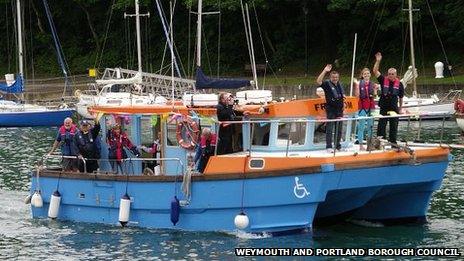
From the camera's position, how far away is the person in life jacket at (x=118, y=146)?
26.8 m

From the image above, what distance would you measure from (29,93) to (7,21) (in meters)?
17.2

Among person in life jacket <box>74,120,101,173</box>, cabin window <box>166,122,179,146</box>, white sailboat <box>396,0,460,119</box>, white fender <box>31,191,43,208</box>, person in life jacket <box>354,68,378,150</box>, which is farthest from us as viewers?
white sailboat <box>396,0,460,119</box>

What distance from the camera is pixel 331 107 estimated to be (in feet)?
80.7

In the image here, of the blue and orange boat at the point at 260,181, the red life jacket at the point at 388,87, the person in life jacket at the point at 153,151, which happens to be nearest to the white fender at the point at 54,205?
the blue and orange boat at the point at 260,181

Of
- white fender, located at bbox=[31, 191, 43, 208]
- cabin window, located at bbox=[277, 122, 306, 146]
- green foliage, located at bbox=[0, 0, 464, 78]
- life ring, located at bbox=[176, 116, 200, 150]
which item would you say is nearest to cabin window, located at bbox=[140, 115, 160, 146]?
life ring, located at bbox=[176, 116, 200, 150]

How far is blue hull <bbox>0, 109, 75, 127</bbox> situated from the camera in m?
63.8

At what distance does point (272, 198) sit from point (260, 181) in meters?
0.40

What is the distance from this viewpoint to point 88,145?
2703 cm

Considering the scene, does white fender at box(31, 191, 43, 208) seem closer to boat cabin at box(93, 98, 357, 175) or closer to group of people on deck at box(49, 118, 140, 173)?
group of people on deck at box(49, 118, 140, 173)

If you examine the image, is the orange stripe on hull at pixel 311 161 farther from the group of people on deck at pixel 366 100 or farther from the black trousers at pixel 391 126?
the black trousers at pixel 391 126

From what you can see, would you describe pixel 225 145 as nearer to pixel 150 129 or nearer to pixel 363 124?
pixel 150 129

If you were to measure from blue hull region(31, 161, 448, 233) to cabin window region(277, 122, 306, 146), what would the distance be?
1.33 meters

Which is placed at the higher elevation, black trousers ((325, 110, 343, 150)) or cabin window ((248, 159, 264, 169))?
black trousers ((325, 110, 343, 150))

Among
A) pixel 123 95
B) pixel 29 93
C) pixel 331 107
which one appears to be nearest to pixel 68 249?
pixel 331 107
